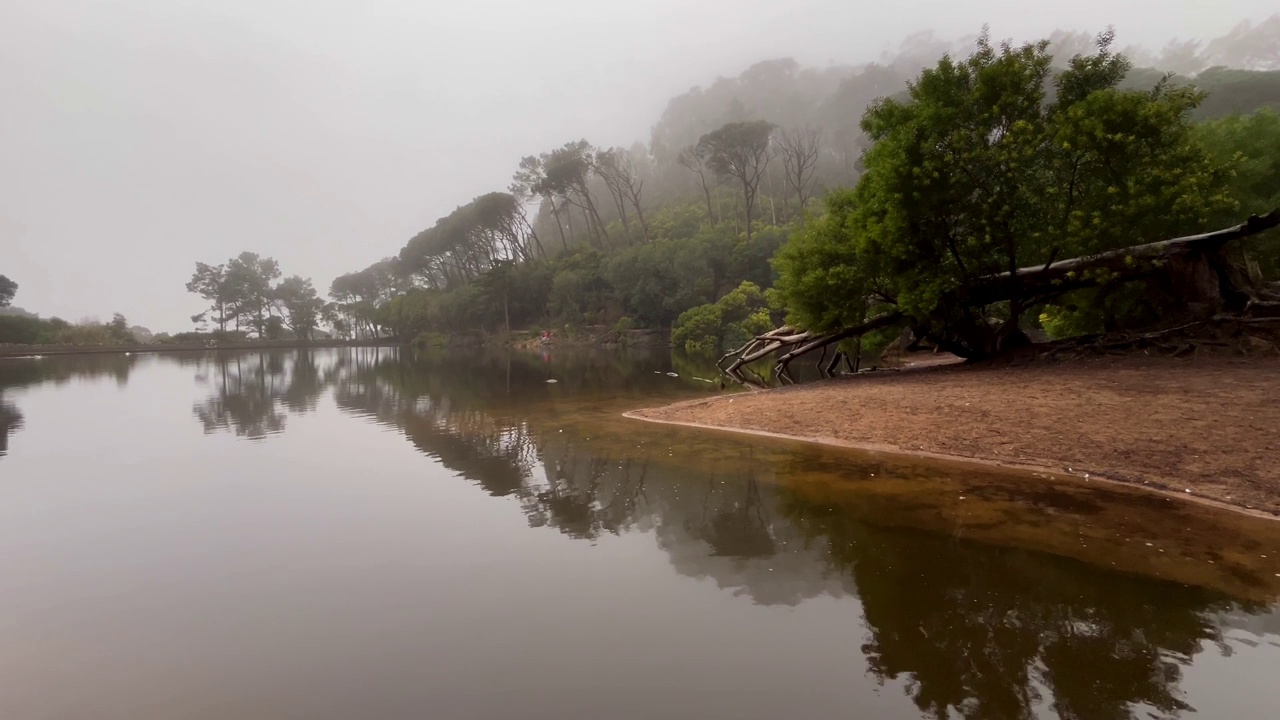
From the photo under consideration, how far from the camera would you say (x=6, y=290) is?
237 ft

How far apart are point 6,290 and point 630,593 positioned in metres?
101

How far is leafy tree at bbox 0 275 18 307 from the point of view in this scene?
71681 mm

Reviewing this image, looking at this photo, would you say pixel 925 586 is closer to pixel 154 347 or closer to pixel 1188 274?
pixel 1188 274

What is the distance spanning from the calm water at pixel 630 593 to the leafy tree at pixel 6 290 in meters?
87.9

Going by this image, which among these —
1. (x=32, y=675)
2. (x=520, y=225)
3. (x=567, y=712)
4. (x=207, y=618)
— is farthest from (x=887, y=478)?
(x=520, y=225)

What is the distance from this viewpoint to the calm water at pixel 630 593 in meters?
4.30

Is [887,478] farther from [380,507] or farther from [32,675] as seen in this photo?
[32,675]

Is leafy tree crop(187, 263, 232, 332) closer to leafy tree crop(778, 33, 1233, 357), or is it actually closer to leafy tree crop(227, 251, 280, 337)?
leafy tree crop(227, 251, 280, 337)

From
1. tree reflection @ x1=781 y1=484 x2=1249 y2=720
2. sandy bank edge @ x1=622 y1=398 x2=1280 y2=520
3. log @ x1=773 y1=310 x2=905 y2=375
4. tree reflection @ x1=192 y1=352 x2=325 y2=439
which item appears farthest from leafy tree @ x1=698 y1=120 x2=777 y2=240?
tree reflection @ x1=781 y1=484 x2=1249 y2=720

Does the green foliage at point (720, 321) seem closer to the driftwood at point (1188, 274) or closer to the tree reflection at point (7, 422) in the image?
the driftwood at point (1188, 274)

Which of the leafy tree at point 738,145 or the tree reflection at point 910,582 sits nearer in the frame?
the tree reflection at point 910,582

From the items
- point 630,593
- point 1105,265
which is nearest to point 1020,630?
point 630,593

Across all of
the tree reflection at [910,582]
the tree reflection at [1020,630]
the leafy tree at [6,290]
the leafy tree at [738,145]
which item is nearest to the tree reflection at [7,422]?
the tree reflection at [910,582]

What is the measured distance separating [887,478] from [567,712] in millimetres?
6617
